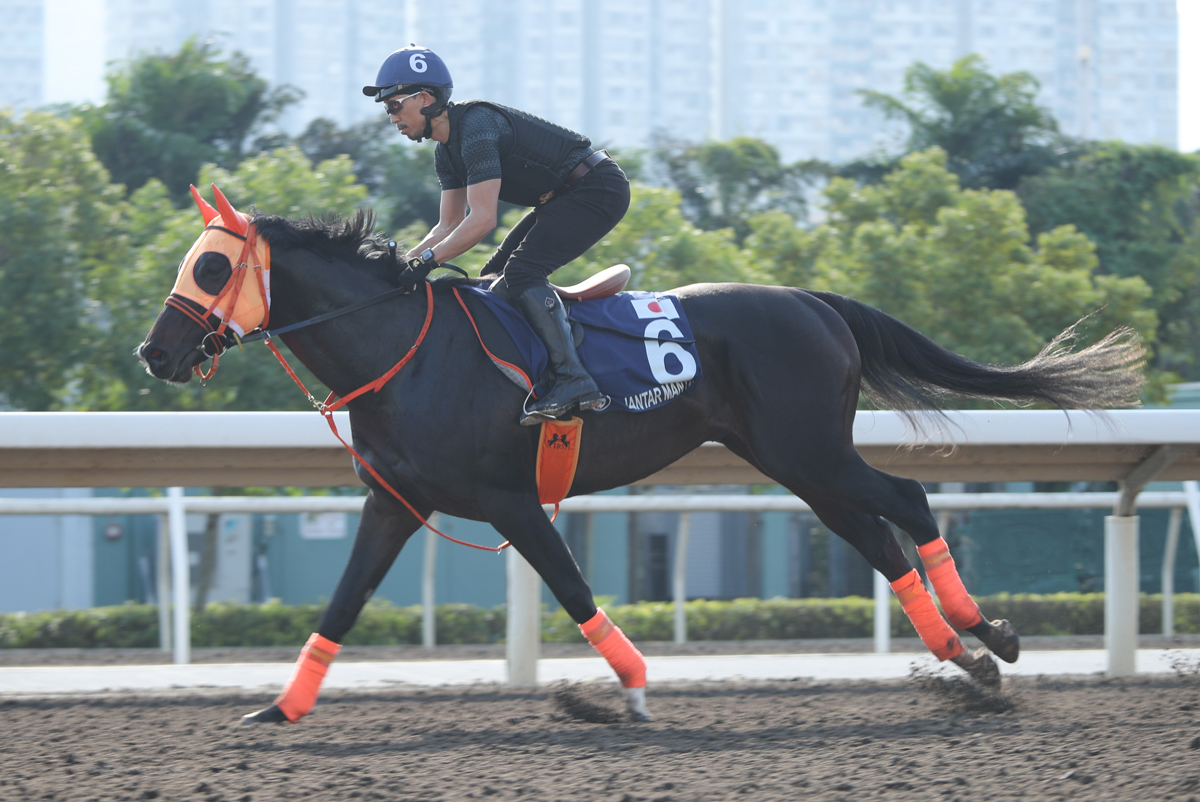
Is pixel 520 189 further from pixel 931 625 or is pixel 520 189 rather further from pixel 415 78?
pixel 931 625

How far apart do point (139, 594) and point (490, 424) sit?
959 cm

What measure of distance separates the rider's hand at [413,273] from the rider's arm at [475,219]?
9 cm

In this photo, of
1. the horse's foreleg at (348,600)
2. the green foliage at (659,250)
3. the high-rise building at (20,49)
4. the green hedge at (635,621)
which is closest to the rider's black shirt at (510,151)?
the horse's foreleg at (348,600)

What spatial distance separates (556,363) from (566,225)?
0.58 m

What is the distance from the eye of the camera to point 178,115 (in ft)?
84.2

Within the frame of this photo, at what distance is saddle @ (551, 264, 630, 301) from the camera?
4.49 m

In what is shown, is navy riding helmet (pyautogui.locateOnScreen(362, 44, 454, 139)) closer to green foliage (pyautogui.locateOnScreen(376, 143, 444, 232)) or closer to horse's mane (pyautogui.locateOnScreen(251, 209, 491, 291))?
horse's mane (pyautogui.locateOnScreen(251, 209, 491, 291))

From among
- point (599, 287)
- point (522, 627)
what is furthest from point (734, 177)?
point (599, 287)

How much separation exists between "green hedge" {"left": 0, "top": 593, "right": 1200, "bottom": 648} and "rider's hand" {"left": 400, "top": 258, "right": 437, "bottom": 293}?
5.66 m

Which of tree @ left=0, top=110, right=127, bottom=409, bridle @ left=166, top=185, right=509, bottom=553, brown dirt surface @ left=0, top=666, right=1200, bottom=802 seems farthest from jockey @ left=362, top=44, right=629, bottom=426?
tree @ left=0, top=110, right=127, bottom=409

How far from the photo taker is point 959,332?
13.0m

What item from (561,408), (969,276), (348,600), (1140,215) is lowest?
(348,600)

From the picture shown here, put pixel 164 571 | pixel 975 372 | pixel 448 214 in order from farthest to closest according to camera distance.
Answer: pixel 164 571 → pixel 975 372 → pixel 448 214

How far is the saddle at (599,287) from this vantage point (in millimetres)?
4492
